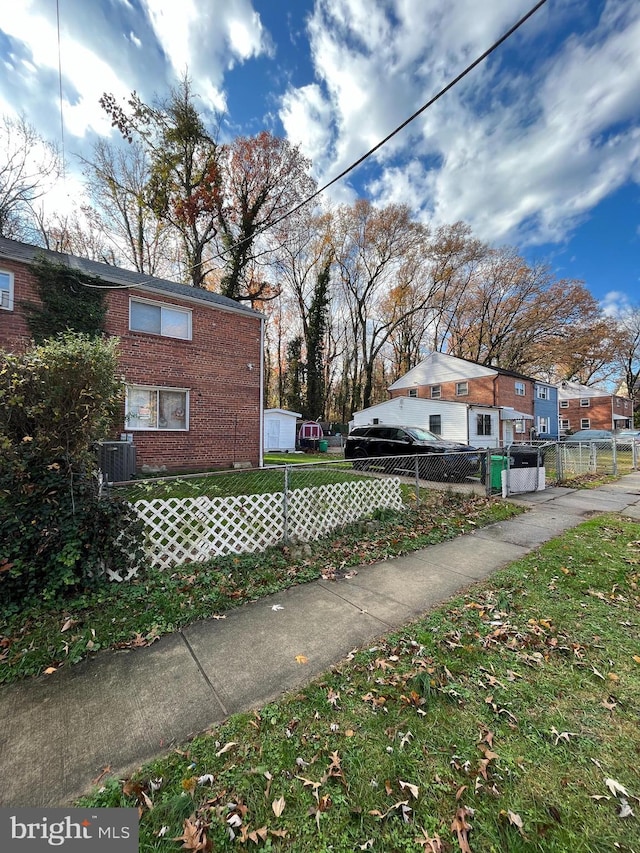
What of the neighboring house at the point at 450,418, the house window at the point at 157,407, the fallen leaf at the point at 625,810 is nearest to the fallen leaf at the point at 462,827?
the fallen leaf at the point at 625,810

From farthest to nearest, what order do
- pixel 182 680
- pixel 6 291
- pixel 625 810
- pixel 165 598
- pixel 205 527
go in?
1. pixel 6 291
2. pixel 205 527
3. pixel 165 598
4. pixel 182 680
5. pixel 625 810

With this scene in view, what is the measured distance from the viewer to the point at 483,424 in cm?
2019

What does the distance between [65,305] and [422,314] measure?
97.4ft

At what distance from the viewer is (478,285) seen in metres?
31.0

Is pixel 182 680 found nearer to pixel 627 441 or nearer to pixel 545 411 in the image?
pixel 627 441

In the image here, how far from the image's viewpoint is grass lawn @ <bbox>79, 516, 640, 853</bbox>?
1493mm

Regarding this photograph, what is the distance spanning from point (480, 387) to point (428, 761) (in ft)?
79.8

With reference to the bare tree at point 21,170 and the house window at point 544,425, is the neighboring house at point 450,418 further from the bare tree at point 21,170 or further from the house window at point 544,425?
the bare tree at point 21,170

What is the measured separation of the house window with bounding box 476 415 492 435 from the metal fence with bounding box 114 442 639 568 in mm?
9565

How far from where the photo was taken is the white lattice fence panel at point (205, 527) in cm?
409

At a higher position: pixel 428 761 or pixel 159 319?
pixel 159 319

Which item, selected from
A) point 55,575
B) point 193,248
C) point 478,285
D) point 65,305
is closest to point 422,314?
point 478,285

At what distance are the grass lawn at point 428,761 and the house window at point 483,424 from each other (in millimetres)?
18056

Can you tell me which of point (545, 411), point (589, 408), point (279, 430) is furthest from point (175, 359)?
point (589, 408)
